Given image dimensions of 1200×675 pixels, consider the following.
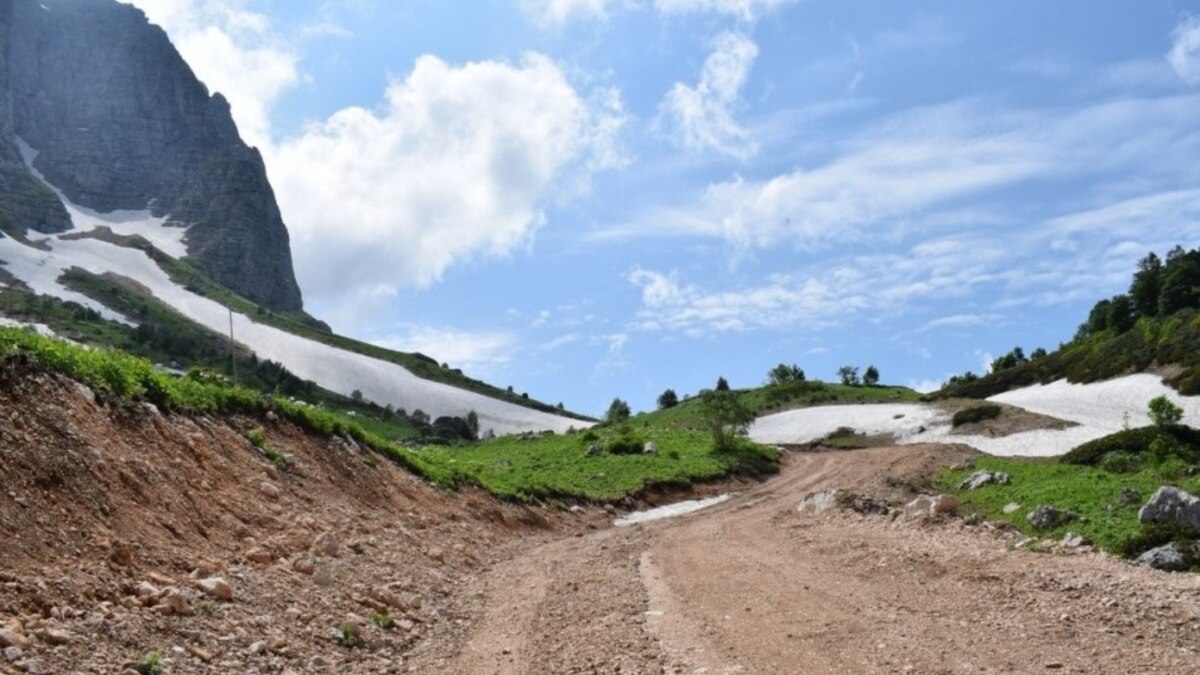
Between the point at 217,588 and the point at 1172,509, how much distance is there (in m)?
16.4

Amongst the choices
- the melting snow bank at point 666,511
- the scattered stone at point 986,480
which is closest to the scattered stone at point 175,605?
the scattered stone at point 986,480

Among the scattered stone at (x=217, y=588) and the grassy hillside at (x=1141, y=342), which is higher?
the grassy hillside at (x=1141, y=342)

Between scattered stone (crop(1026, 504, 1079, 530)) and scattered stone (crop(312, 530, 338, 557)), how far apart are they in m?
14.4

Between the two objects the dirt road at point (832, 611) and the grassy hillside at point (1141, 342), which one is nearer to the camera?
the dirt road at point (832, 611)

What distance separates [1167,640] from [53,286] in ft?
697

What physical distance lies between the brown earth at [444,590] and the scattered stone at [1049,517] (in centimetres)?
69

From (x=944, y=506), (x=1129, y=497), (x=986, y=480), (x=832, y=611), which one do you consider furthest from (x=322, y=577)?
(x=986, y=480)

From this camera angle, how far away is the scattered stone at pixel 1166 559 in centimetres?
1393

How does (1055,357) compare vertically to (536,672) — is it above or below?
above

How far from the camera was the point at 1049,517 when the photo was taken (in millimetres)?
18047

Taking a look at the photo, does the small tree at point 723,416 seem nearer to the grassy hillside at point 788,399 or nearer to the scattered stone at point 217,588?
the grassy hillside at point 788,399

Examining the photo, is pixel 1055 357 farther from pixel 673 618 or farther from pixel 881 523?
pixel 673 618

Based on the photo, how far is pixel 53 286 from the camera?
18212 centimetres

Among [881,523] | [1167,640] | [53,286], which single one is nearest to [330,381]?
[53,286]
